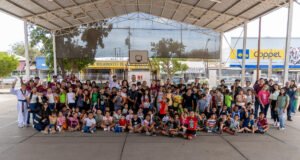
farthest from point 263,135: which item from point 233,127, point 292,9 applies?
point 292,9

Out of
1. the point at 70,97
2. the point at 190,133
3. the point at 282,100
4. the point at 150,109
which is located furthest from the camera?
the point at 70,97

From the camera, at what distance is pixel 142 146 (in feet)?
16.0

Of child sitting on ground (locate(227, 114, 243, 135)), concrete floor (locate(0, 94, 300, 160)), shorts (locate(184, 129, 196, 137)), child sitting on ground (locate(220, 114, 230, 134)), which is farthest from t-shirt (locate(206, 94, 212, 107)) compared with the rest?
shorts (locate(184, 129, 196, 137))

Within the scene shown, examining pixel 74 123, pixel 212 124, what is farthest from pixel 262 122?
pixel 74 123

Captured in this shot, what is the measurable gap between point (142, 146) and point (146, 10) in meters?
11.0

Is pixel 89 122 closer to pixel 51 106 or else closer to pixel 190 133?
pixel 51 106

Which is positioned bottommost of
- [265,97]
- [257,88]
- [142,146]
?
[142,146]

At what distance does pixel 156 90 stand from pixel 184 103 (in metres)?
1.29

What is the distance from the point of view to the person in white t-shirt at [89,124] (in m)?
6.00

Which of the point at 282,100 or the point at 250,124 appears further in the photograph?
the point at 282,100

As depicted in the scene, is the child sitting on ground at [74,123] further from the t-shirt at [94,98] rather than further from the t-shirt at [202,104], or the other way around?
the t-shirt at [202,104]

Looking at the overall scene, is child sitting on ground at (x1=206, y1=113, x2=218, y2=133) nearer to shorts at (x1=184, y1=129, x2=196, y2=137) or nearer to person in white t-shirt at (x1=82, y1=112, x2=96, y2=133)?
shorts at (x1=184, y1=129, x2=196, y2=137)

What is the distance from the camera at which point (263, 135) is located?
5781mm

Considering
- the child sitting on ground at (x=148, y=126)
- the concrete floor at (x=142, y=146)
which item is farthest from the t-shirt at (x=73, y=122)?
the child sitting on ground at (x=148, y=126)
